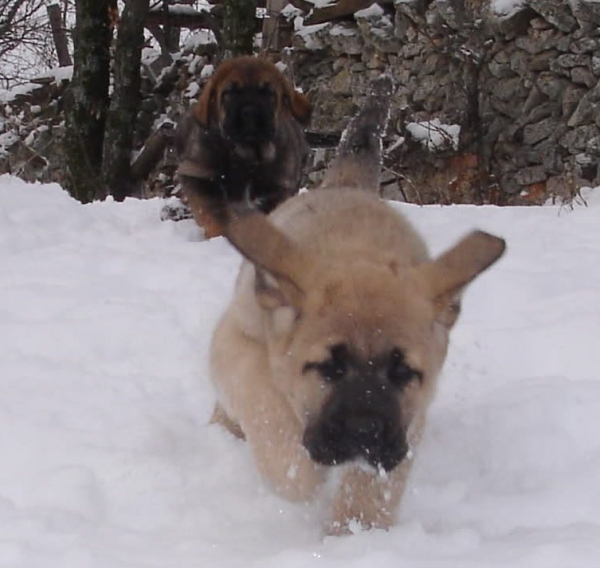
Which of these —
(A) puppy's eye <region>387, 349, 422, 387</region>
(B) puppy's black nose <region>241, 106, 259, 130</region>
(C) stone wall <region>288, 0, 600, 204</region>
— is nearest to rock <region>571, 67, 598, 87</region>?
(C) stone wall <region>288, 0, 600, 204</region>

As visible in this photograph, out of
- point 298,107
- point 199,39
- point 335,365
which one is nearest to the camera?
point 335,365

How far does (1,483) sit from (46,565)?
686 mm

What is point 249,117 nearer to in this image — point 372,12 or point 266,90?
point 266,90

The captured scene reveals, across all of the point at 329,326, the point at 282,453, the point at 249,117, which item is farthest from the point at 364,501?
the point at 249,117

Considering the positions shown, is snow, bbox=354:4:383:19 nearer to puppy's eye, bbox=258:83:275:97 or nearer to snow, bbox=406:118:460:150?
snow, bbox=406:118:460:150

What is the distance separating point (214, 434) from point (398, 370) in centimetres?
124

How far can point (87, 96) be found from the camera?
44.9 ft

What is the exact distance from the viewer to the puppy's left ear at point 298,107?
8.07m

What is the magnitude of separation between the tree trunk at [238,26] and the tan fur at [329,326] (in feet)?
28.8

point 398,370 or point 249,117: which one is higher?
point 398,370

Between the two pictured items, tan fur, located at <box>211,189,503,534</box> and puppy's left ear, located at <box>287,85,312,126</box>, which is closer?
tan fur, located at <box>211,189,503,534</box>

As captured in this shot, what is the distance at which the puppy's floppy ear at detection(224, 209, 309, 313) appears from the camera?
9.58 feet

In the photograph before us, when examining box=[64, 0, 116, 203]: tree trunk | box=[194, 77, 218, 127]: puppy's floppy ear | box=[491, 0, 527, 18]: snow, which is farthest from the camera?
box=[64, 0, 116, 203]: tree trunk

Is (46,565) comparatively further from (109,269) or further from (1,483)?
(109,269)
